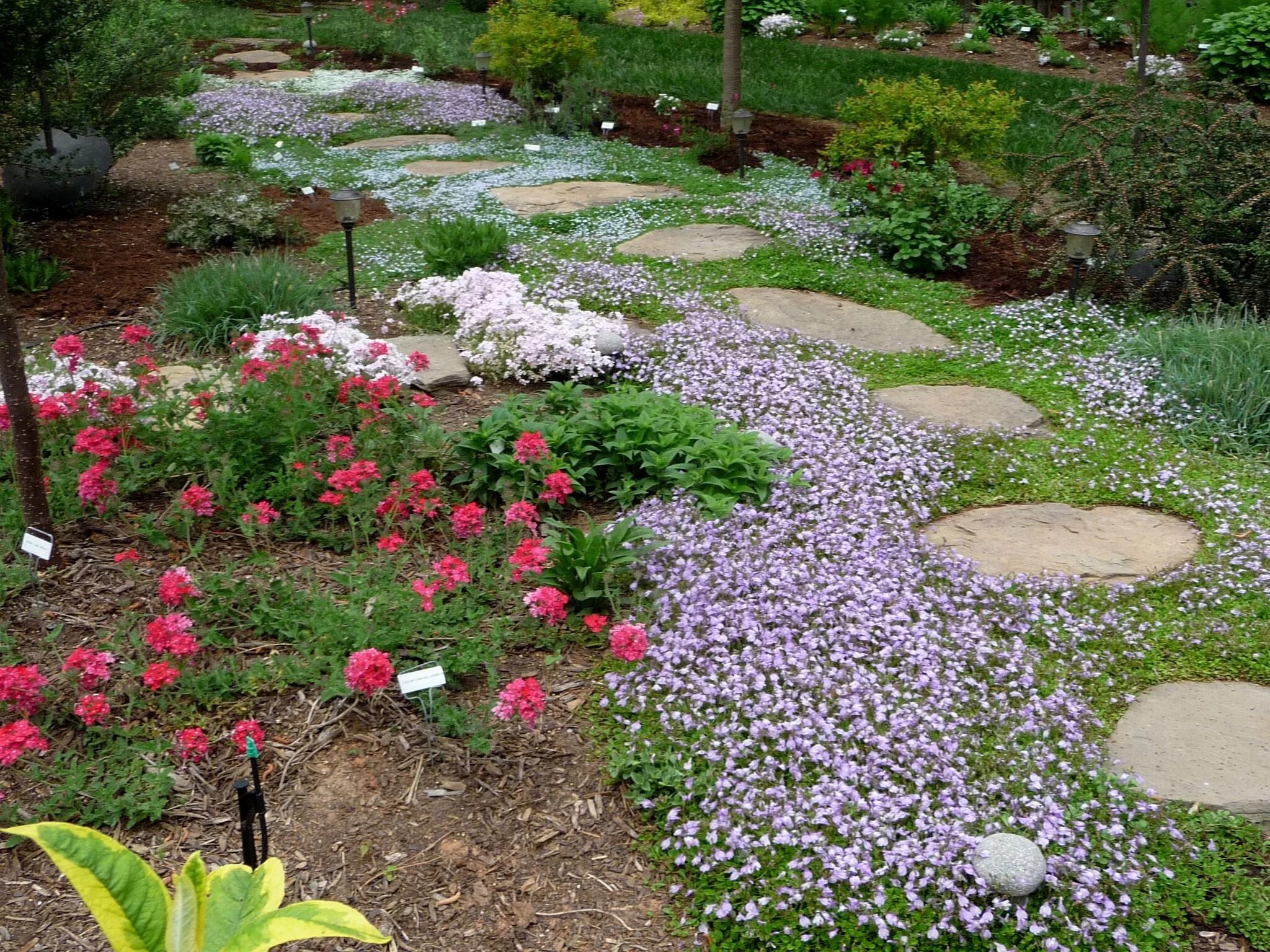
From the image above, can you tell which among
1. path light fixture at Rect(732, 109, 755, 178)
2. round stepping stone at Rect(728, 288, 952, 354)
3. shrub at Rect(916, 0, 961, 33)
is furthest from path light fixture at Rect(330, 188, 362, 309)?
shrub at Rect(916, 0, 961, 33)

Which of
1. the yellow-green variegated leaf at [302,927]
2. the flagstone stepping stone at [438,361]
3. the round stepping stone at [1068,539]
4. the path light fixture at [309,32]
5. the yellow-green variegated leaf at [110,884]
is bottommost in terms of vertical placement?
the round stepping stone at [1068,539]

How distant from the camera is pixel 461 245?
6988mm

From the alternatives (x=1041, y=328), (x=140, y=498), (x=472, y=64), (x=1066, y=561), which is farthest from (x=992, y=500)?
(x=472, y=64)

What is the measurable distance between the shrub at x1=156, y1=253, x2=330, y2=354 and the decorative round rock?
4360 millimetres

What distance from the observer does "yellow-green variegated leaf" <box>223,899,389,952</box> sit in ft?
6.25

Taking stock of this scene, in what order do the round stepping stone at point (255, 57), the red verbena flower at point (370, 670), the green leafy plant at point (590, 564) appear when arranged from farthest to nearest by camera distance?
the round stepping stone at point (255, 57)
the green leafy plant at point (590, 564)
the red verbena flower at point (370, 670)

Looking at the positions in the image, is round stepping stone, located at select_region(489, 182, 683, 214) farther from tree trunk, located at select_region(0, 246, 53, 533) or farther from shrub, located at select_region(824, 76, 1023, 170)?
tree trunk, located at select_region(0, 246, 53, 533)

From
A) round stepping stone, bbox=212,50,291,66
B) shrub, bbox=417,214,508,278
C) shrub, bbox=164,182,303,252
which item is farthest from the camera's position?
round stepping stone, bbox=212,50,291,66

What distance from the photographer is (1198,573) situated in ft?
12.9

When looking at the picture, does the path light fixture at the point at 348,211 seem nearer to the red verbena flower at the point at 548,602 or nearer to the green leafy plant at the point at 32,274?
the green leafy plant at the point at 32,274

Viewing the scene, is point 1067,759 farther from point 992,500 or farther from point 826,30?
point 826,30

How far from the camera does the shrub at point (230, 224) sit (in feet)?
24.0

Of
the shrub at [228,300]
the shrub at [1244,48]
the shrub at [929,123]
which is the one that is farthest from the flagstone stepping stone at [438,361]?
the shrub at [1244,48]

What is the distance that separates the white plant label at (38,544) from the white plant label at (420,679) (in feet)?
4.22
